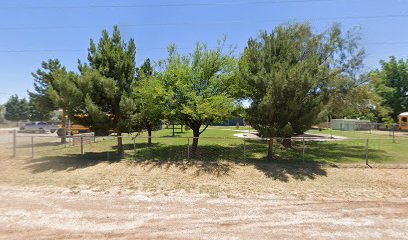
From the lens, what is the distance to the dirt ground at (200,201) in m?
4.49

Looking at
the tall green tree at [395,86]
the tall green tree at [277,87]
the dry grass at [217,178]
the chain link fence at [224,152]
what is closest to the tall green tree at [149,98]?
the chain link fence at [224,152]

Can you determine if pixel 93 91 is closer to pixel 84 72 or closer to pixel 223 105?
pixel 84 72

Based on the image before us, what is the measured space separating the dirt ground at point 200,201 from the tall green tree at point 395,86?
4488cm

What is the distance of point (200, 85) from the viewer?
37.0 feet

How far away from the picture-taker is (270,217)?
203 inches

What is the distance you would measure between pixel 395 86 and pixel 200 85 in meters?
52.9

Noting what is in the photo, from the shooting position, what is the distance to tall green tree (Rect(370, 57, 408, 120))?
143ft

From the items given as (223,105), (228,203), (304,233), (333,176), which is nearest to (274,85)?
(223,105)

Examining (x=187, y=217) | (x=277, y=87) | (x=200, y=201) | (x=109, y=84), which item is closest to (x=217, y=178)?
(x=200, y=201)

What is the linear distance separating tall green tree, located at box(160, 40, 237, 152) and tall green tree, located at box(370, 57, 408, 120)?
44.3 metres

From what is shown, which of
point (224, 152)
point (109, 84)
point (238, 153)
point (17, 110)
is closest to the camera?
point (109, 84)

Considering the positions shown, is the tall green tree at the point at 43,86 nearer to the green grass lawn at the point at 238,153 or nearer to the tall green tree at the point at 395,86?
the green grass lawn at the point at 238,153

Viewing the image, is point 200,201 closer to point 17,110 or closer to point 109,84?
point 109,84

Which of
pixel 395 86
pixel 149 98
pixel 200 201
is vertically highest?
pixel 395 86
